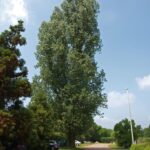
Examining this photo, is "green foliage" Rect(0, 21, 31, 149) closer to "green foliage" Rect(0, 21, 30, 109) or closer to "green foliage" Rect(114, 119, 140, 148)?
"green foliage" Rect(0, 21, 30, 109)

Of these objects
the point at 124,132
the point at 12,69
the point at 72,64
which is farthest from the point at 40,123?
the point at 124,132

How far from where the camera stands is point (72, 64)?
169ft

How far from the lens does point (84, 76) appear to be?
2012 inches

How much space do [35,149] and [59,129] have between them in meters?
14.1

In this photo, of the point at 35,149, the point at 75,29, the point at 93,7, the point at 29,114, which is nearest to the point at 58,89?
the point at 75,29

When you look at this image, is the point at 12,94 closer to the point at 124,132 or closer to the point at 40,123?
the point at 40,123

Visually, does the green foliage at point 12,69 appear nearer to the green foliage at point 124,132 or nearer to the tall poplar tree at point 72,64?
the tall poplar tree at point 72,64

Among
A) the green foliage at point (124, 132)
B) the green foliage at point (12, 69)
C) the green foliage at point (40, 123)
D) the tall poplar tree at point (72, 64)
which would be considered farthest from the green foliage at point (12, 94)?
the green foliage at point (124, 132)

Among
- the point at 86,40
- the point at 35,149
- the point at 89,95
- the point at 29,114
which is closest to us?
the point at 29,114

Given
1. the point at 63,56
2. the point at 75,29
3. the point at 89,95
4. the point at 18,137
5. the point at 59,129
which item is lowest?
the point at 18,137

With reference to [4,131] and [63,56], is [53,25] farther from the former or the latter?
[4,131]

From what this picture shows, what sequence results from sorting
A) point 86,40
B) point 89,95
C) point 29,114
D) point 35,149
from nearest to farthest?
point 29,114, point 35,149, point 89,95, point 86,40

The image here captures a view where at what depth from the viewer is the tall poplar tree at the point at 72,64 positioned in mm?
50812

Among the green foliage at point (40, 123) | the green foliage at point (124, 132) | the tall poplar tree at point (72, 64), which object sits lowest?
the green foliage at point (40, 123)
